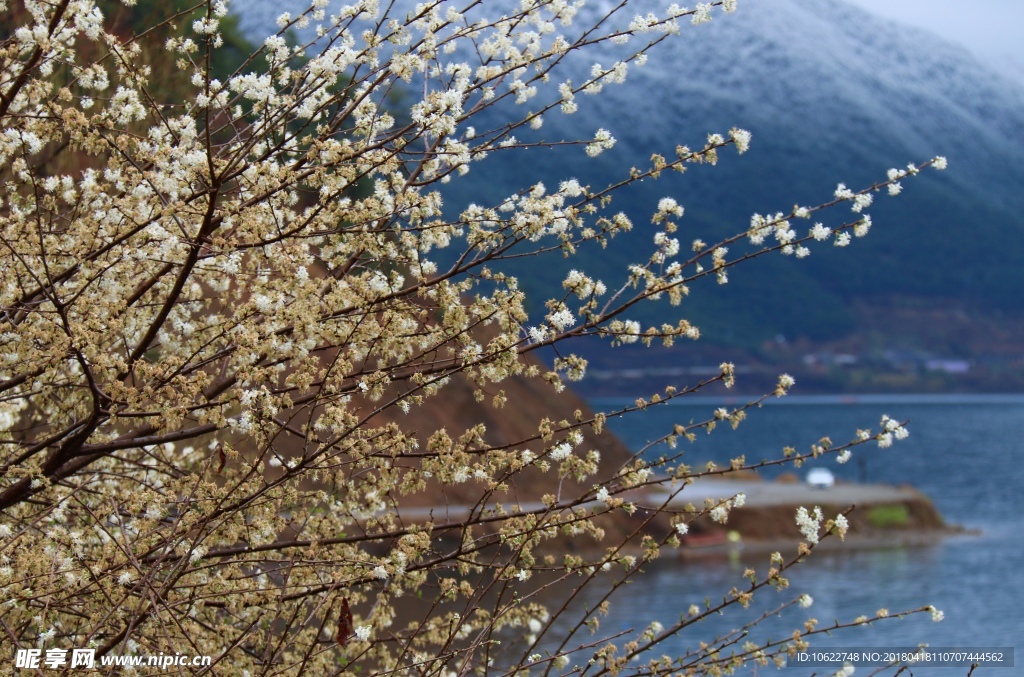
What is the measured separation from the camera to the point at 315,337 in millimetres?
5633

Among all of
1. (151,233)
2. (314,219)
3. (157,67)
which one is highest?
(151,233)

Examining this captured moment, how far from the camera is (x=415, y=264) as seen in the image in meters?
6.55

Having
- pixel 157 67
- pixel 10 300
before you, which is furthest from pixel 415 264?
pixel 157 67

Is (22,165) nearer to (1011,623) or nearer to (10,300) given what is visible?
(10,300)

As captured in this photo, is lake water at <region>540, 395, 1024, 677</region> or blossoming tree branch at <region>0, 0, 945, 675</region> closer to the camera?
blossoming tree branch at <region>0, 0, 945, 675</region>

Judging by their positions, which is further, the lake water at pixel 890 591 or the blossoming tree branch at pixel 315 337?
the lake water at pixel 890 591

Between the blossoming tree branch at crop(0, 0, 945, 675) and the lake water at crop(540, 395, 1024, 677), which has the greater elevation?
the blossoming tree branch at crop(0, 0, 945, 675)

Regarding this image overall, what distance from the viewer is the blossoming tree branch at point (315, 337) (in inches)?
213

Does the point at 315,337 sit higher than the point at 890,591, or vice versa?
the point at 315,337

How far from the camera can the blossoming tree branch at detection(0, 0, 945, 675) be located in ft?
17.8

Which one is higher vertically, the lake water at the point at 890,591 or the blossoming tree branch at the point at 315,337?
the blossoming tree branch at the point at 315,337

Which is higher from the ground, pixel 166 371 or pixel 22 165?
pixel 22 165

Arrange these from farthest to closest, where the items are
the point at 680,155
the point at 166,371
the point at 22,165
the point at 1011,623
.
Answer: the point at 1011,623 → the point at 22,165 → the point at 680,155 → the point at 166,371

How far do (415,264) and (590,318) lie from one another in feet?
3.44
